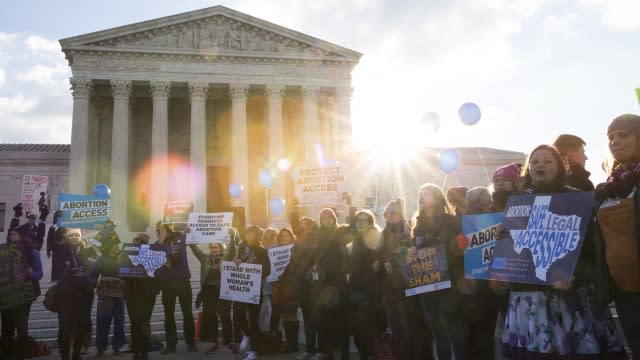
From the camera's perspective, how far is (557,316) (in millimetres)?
3926

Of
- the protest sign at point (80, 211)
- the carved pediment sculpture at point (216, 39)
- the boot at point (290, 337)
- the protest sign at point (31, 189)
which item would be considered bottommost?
the boot at point (290, 337)

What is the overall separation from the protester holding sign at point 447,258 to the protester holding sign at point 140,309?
17.9 ft

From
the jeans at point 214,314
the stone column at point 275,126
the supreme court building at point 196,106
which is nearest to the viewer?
the jeans at point 214,314

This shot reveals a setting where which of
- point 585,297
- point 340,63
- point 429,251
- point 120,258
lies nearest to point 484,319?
point 429,251

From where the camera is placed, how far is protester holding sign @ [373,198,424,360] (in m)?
6.51

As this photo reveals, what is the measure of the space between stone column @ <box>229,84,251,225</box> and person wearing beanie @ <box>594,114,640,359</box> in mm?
28966

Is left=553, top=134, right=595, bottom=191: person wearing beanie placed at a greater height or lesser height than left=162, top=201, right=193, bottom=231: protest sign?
lesser

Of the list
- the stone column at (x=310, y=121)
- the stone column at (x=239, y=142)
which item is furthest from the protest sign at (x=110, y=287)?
the stone column at (x=310, y=121)

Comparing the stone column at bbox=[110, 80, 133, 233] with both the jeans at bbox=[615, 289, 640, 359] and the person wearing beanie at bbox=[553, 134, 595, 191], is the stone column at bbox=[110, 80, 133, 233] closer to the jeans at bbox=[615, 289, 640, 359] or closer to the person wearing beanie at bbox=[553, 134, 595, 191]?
the person wearing beanie at bbox=[553, 134, 595, 191]

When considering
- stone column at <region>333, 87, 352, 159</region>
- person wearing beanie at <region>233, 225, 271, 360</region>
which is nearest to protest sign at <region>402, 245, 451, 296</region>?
person wearing beanie at <region>233, 225, 271, 360</region>

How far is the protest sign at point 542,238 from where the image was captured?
152 inches

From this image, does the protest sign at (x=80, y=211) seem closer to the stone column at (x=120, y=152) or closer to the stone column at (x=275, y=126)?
the stone column at (x=120, y=152)

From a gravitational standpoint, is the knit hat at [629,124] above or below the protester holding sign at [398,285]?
above

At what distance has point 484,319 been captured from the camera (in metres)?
5.49
